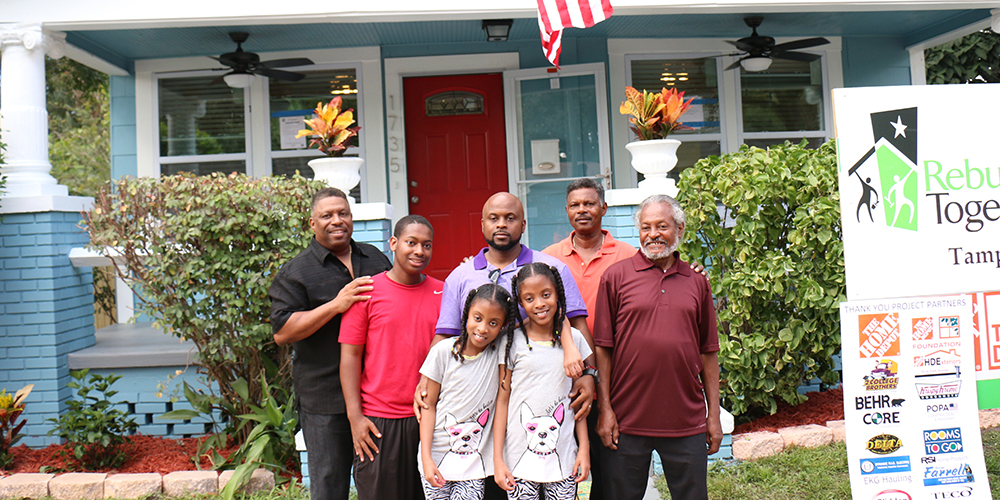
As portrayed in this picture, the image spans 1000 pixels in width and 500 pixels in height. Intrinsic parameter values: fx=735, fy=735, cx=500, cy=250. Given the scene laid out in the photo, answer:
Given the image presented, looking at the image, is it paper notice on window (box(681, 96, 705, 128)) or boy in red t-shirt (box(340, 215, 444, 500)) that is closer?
boy in red t-shirt (box(340, 215, 444, 500))

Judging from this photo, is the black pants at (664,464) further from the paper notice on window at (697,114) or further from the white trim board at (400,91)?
the paper notice on window at (697,114)

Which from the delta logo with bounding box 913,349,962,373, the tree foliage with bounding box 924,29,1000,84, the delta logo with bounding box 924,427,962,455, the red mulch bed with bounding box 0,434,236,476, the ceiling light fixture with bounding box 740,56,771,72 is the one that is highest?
the tree foliage with bounding box 924,29,1000,84

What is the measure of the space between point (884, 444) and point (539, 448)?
1.35 meters

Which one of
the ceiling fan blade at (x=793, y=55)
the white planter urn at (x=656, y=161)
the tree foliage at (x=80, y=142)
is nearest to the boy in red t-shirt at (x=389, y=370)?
the white planter urn at (x=656, y=161)

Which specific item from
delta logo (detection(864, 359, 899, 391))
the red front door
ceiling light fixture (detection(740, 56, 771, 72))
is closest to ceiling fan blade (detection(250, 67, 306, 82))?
the red front door

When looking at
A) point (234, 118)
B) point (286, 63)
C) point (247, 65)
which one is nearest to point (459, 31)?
point (286, 63)

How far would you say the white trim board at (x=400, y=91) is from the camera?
6.80 meters

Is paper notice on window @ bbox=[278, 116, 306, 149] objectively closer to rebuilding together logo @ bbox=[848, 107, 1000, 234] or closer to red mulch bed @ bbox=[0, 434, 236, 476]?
red mulch bed @ bbox=[0, 434, 236, 476]

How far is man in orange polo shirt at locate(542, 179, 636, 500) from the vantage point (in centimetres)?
290

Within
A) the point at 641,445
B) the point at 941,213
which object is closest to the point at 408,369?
the point at 641,445

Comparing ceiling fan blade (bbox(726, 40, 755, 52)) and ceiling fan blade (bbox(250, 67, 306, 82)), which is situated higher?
ceiling fan blade (bbox(726, 40, 755, 52))

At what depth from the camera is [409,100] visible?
22.8 ft

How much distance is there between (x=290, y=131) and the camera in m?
6.89

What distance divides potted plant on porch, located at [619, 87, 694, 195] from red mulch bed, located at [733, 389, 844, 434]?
1485 mm
